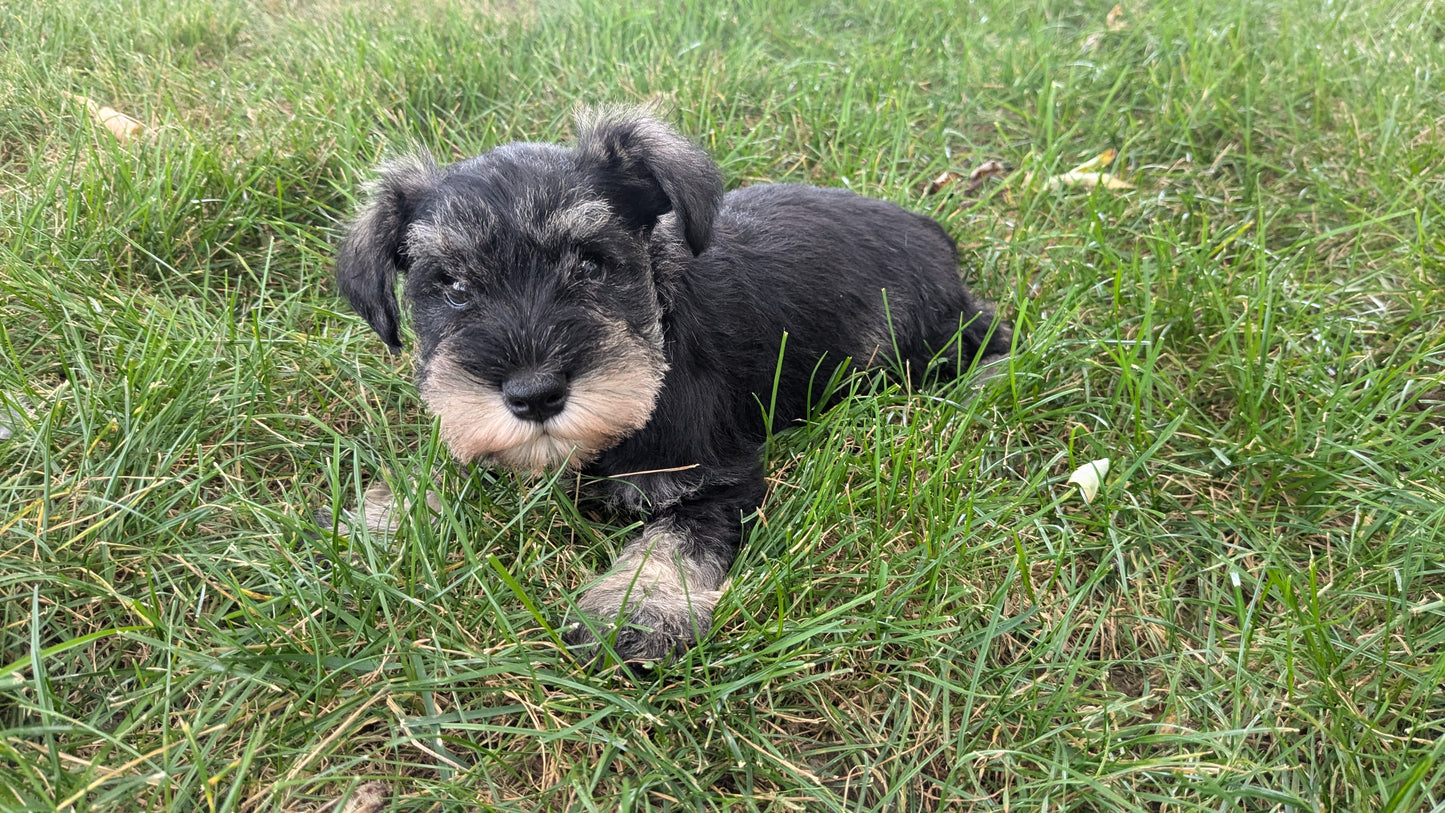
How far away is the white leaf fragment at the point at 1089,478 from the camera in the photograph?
2902mm

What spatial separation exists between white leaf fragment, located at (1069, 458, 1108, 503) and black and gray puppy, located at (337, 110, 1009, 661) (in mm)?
689

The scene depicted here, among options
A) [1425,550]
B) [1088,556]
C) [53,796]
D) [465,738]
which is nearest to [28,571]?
[53,796]

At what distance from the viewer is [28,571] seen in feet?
7.61

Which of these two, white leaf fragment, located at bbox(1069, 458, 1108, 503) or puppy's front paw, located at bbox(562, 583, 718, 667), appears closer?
puppy's front paw, located at bbox(562, 583, 718, 667)

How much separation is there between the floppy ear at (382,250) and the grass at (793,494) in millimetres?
444

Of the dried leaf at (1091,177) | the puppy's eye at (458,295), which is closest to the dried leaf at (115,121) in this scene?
the puppy's eye at (458,295)

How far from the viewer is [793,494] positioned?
296cm

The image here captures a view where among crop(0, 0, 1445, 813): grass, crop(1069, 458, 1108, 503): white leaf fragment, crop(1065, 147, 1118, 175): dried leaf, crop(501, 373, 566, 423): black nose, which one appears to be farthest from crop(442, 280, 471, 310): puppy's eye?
crop(1065, 147, 1118, 175): dried leaf

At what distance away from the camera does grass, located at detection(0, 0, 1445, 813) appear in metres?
2.18

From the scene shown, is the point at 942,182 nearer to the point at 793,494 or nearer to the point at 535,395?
the point at 793,494

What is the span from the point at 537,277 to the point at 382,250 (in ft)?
2.18

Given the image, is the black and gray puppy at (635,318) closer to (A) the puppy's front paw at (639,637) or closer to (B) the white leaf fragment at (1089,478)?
(A) the puppy's front paw at (639,637)

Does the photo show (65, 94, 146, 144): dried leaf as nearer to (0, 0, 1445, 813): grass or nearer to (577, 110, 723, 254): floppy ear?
(0, 0, 1445, 813): grass

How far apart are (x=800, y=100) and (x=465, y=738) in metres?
3.76
